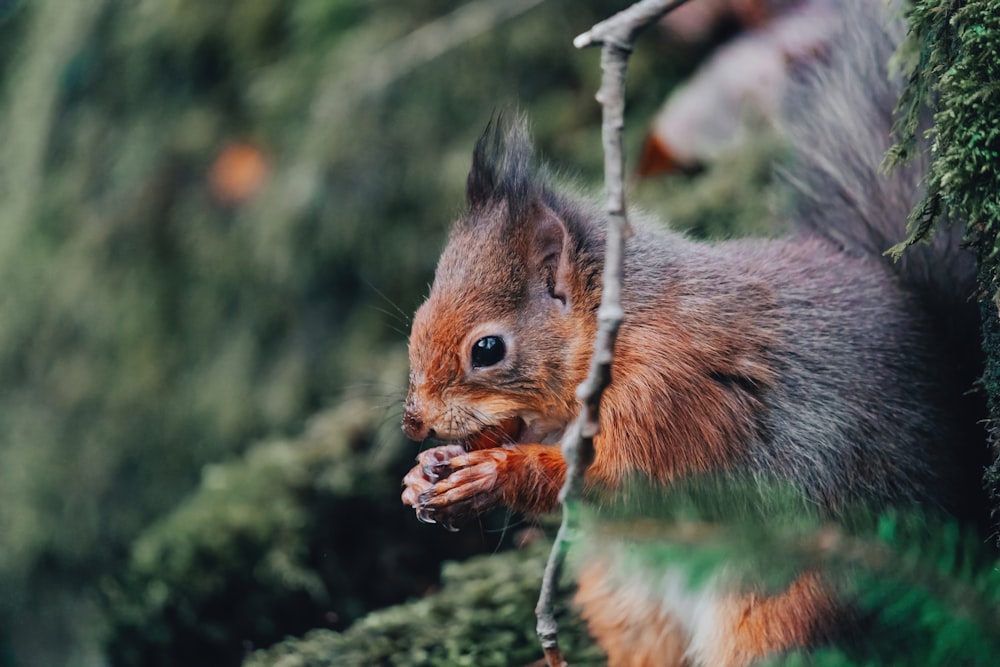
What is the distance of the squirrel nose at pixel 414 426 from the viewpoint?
54.3 inches

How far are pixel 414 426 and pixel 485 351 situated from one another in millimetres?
144

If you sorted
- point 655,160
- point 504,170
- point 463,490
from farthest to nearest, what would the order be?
point 655,160 → point 504,170 → point 463,490

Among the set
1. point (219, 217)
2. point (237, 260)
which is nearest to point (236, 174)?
point (219, 217)

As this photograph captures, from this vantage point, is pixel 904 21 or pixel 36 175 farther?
pixel 36 175

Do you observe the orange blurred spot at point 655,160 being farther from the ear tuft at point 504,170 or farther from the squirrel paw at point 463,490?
the squirrel paw at point 463,490

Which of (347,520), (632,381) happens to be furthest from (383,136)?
(632,381)

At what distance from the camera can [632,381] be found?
133 centimetres

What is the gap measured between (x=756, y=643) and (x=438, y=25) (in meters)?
1.93

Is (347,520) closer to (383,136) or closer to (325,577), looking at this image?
(325,577)

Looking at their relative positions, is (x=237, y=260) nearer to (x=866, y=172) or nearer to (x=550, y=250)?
(x=550, y=250)

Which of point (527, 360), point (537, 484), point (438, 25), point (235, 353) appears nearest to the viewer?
point (537, 484)

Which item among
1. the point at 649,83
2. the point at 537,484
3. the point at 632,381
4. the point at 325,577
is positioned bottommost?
the point at 325,577

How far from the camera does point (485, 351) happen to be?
1.39m

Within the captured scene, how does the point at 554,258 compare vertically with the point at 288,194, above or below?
below
